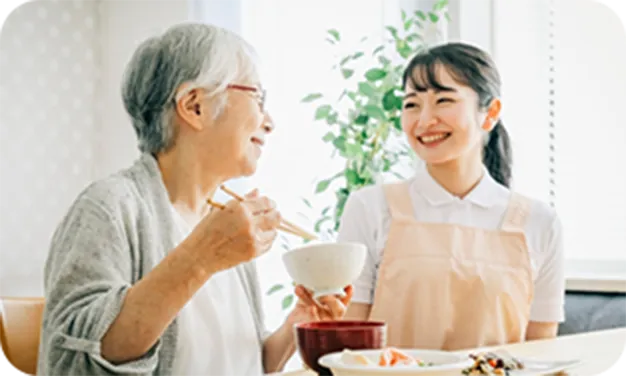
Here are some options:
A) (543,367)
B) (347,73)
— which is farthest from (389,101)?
(543,367)

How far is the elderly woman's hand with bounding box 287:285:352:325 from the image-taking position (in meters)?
1.07

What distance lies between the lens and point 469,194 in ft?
5.48

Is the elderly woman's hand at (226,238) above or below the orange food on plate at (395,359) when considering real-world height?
above

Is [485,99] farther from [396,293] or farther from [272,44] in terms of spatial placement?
[272,44]

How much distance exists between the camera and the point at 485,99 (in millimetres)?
1683

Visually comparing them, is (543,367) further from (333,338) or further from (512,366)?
(333,338)

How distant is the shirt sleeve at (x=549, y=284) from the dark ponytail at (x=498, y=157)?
0.69ft

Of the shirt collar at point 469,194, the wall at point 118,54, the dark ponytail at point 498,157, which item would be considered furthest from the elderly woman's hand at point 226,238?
the wall at point 118,54

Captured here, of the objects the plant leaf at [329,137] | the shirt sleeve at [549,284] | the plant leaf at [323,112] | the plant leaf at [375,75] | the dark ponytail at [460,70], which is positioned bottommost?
the shirt sleeve at [549,284]

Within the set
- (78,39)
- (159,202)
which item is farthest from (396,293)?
(78,39)

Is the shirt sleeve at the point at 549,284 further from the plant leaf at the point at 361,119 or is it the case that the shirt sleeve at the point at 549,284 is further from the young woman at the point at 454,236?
the plant leaf at the point at 361,119

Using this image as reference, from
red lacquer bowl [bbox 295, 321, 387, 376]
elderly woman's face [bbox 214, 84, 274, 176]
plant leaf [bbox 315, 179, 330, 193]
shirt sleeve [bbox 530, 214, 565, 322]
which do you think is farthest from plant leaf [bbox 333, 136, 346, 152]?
red lacquer bowl [bbox 295, 321, 387, 376]

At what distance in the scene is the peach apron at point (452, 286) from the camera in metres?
1.54

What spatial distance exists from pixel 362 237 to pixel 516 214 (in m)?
0.34
